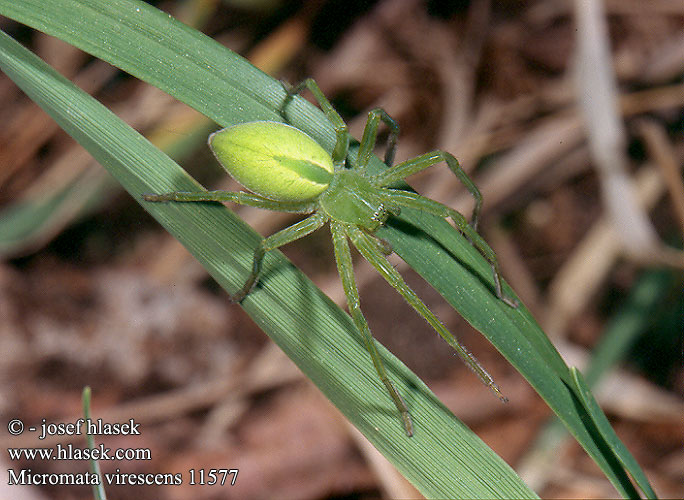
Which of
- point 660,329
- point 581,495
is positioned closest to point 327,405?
point 581,495

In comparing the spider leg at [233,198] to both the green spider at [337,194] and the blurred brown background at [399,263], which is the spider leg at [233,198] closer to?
the green spider at [337,194]

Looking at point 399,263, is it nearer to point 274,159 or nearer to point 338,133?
point 338,133

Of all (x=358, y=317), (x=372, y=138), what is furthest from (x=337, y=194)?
(x=358, y=317)

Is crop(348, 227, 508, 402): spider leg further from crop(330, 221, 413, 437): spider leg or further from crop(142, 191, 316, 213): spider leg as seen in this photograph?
crop(142, 191, 316, 213): spider leg

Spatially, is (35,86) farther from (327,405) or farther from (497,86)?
(497,86)

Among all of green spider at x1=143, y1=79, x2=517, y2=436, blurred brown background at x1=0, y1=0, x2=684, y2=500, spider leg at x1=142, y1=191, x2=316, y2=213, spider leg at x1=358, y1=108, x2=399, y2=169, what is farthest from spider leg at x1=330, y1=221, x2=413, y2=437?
blurred brown background at x1=0, y1=0, x2=684, y2=500

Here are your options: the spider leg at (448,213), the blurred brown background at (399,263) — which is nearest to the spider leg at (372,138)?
the spider leg at (448,213)
